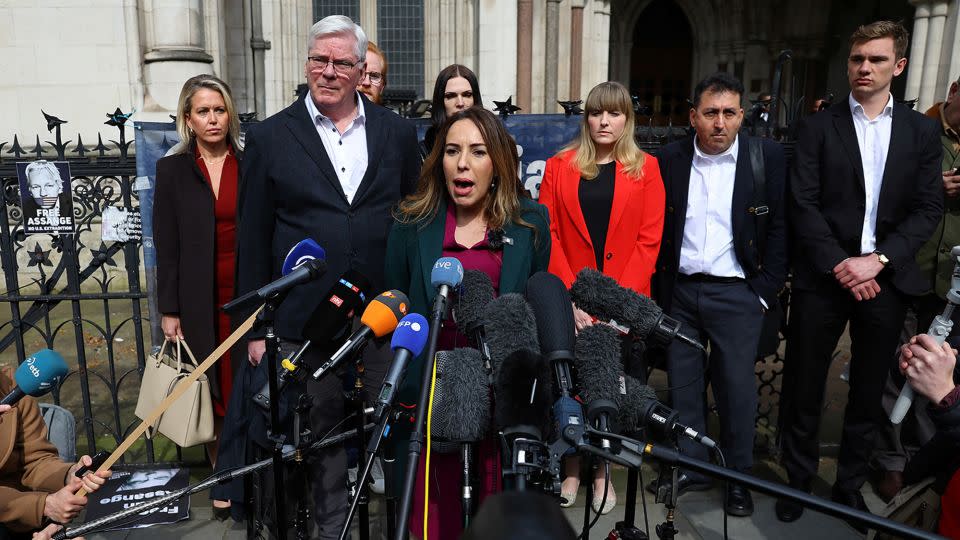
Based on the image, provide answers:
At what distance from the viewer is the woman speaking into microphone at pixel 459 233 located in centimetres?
263

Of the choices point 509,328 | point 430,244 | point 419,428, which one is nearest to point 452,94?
point 430,244

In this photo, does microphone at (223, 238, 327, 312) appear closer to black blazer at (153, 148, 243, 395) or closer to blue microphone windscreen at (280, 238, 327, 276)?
Answer: blue microphone windscreen at (280, 238, 327, 276)

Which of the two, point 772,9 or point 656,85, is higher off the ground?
point 772,9

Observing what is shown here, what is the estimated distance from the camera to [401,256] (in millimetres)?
2828

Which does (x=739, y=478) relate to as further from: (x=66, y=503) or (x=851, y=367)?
(x=851, y=367)

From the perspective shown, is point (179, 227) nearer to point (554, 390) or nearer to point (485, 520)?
point (554, 390)

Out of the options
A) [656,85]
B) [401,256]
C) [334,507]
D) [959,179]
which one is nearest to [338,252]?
[401,256]

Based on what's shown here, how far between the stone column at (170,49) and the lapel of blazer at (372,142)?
6.28m

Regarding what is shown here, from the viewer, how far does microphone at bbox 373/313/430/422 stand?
5.55ft

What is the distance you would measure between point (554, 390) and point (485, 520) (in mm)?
828

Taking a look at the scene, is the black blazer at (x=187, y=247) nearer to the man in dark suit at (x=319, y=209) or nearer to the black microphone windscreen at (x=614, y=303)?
the man in dark suit at (x=319, y=209)

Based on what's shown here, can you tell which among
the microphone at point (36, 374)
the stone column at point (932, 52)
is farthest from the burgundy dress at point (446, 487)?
the stone column at point (932, 52)

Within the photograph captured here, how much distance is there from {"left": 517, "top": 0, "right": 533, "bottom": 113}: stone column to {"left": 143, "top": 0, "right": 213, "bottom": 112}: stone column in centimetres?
463

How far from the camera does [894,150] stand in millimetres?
3492
